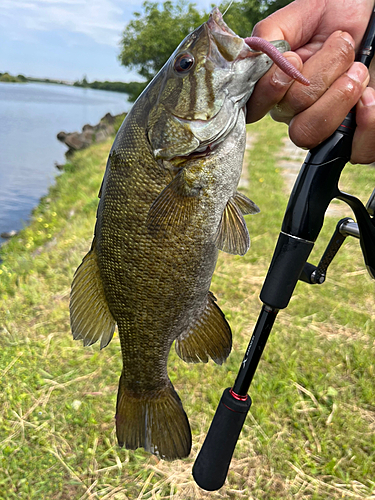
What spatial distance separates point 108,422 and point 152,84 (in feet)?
8.28

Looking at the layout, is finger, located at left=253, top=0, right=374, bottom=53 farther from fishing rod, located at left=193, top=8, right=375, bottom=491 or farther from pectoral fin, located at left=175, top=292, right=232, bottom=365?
pectoral fin, located at left=175, top=292, right=232, bottom=365

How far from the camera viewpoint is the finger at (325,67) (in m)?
1.41

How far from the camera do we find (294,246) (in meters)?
1.53

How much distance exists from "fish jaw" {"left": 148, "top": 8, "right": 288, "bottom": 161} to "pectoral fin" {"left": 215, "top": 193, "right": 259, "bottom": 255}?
0.25 metres

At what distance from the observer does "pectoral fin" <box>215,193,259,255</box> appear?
57.9 inches

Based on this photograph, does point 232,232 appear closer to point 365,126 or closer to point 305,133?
point 305,133

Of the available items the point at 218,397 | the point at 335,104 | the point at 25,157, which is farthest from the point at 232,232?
the point at 25,157

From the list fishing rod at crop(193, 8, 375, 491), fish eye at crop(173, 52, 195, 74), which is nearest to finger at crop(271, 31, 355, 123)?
fishing rod at crop(193, 8, 375, 491)

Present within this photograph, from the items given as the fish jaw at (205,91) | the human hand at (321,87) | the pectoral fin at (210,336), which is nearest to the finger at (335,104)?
the human hand at (321,87)

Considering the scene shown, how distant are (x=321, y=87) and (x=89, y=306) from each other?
127 centimetres

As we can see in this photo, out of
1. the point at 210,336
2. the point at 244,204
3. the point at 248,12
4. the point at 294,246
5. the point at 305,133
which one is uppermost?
the point at 248,12

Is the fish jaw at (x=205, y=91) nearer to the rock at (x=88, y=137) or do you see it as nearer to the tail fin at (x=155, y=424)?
the tail fin at (x=155, y=424)

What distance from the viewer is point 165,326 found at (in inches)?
62.6

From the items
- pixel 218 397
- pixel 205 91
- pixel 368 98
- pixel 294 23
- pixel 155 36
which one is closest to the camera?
pixel 205 91
